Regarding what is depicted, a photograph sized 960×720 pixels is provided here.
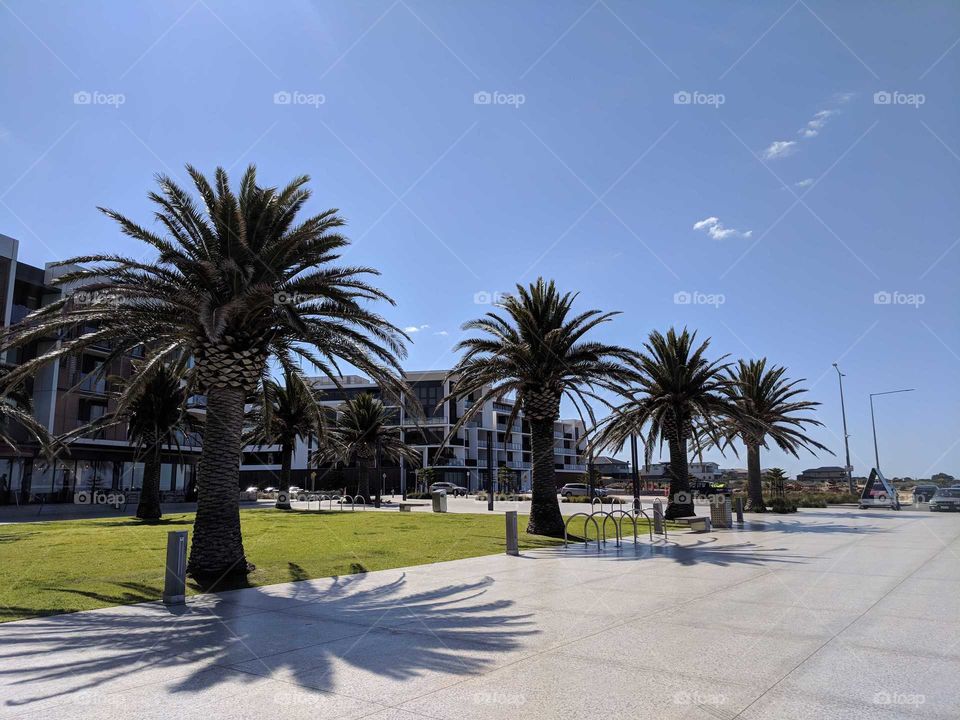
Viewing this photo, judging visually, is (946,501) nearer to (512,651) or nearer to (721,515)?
(721,515)

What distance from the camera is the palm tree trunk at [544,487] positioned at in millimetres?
18641

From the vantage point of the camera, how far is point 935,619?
7484 millimetres

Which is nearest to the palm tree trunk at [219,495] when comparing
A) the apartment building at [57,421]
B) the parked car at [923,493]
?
the apartment building at [57,421]

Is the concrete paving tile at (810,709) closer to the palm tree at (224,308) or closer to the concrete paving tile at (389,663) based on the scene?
the concrete paving tile at (389,663)

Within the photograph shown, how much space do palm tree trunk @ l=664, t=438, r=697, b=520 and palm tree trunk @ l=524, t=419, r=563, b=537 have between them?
8.67 metres

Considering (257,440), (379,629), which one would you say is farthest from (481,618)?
(257,440)

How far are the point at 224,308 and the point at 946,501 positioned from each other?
36.3 m

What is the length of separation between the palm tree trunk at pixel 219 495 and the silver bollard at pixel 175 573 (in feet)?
7.40

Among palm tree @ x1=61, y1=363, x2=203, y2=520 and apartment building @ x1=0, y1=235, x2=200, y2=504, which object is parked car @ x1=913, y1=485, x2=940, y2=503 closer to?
palm tree @ x1=61, y1=363, x2=203, y2=520

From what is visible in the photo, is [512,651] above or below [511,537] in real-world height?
below

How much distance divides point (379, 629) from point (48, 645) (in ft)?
10.5

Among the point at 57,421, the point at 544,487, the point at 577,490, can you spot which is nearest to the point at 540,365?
the point at 544,487

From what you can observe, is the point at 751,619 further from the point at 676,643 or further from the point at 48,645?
the point at 48,645

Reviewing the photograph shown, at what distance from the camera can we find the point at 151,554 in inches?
544
